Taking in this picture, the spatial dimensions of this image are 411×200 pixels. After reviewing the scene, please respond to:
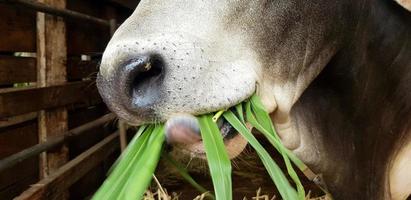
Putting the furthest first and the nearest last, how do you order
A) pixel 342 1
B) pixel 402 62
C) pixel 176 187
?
pixel 176 187 < pixel 402 62 < pixel 342 1

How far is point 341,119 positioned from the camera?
2.23 m

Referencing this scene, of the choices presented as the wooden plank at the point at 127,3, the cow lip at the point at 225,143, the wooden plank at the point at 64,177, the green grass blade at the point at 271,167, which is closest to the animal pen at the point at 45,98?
the wooden plank at the point at 64,177

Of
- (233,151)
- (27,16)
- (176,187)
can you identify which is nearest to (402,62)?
(233,151)

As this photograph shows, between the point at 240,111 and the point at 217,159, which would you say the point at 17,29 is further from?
the point at 217,159

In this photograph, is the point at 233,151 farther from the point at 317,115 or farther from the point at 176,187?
the point at 176,187

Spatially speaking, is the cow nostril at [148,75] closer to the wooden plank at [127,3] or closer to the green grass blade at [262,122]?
the green grass blade at [262,122]

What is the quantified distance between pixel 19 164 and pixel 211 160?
2.28m

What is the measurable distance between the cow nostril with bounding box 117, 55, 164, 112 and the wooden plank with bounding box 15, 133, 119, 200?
1471mm

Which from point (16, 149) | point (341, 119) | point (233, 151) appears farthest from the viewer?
point (16, 149)

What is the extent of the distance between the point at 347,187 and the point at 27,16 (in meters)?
2.24

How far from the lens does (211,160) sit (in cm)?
137

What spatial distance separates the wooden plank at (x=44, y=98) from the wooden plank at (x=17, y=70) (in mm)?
123

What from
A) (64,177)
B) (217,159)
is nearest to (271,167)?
(217,159)

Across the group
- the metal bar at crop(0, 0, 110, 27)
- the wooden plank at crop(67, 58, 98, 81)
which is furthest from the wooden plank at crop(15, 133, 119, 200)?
the metal bar at crop(0, 0, 110, 27)
